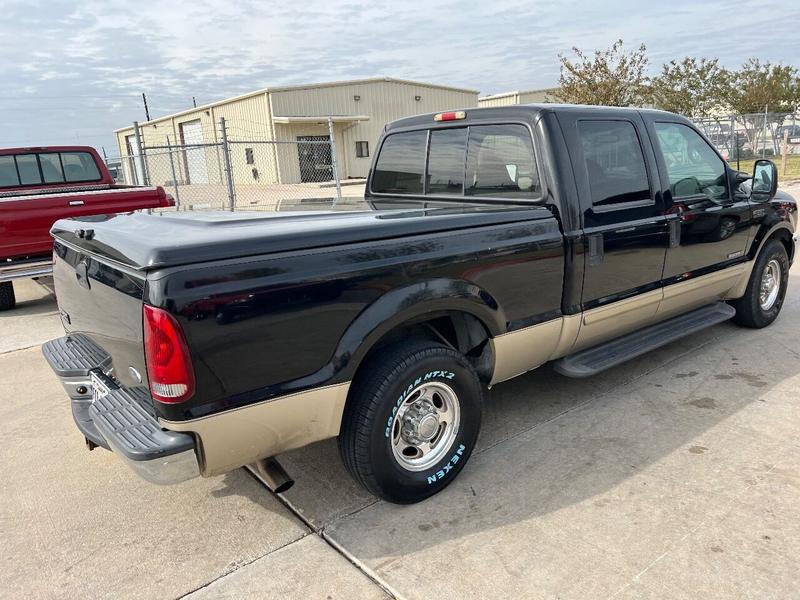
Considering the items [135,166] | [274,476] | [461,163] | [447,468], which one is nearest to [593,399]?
[447,468]

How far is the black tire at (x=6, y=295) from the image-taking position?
23.4 ft

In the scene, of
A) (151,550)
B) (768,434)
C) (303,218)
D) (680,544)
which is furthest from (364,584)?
(768,434)

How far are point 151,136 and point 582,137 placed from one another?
158 feet

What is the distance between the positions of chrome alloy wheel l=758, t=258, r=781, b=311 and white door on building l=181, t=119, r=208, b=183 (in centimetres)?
3140

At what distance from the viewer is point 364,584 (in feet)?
8.29

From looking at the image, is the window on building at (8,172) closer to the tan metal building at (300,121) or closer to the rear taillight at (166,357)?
the rear taillight at (166,357)

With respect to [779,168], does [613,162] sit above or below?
above

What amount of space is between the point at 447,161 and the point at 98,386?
2521mm

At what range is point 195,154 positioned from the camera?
36.6 m

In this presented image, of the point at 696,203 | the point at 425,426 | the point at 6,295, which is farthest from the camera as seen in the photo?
the point at 6,295

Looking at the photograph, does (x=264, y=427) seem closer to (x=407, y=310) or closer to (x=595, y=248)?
(x=407, y=310)

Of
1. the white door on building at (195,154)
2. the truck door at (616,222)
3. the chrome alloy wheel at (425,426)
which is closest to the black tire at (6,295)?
the chrome alloy wheel at (425,426)

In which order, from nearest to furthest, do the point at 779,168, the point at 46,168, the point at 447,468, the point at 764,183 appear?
1. the point at 447,468
2. the point at 764,183
3. the point at 46,168
4. the point at 779,168

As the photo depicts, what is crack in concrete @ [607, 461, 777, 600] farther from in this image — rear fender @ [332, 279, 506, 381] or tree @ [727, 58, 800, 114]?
tree @ [727, 58, 800, 114]
